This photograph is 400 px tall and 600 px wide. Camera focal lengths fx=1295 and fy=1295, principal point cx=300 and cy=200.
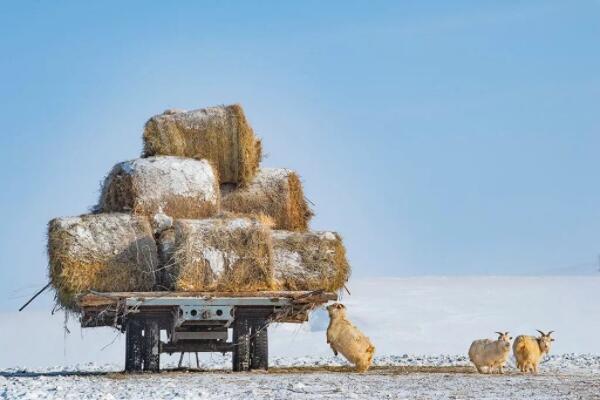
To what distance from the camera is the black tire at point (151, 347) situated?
1636cm

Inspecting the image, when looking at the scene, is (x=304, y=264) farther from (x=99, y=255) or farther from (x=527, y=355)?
(x=527, y=355)

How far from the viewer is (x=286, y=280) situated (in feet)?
54.5

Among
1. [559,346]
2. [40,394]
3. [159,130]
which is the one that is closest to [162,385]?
[40,394]

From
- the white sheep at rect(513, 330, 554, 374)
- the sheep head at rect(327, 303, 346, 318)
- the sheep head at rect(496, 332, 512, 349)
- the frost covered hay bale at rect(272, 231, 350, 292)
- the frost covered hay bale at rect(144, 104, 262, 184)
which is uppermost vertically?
the frost covered hay bale at rect(144, 104, 262, 184)

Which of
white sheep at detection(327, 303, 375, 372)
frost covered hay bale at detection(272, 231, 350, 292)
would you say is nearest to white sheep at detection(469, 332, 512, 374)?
white sheep at detection(327, 303, 375, 372)

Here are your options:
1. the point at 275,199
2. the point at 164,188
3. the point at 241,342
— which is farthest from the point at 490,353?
the point at 164,188

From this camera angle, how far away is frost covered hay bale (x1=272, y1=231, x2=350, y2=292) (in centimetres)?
1658

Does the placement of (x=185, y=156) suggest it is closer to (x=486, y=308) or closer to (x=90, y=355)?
(x=90, y=355)

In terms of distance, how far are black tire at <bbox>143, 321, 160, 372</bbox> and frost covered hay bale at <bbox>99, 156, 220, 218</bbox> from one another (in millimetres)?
1515

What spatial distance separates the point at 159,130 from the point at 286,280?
2.99m

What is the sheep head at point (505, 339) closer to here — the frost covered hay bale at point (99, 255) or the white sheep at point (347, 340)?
the white sheep at point (347, 340)

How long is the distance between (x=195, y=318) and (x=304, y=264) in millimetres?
1755

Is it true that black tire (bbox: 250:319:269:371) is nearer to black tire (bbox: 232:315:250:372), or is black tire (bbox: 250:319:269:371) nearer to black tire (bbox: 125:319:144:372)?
black tire (bbox: 232:315:250:372)

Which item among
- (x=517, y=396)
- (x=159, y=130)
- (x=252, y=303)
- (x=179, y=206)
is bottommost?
(x=517, y=396)
